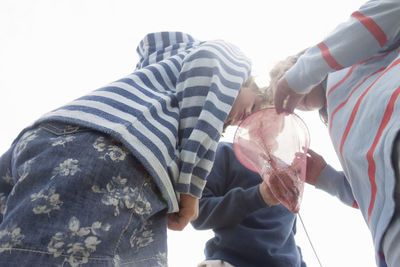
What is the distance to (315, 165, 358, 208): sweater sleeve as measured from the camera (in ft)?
2.33

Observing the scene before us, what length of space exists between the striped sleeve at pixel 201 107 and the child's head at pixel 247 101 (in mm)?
111

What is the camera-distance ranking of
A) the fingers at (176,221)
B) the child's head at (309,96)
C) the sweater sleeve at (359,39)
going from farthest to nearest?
the child's head at (309,96) < the fingers at (176,221) < the sweater sleeve at (359,39)

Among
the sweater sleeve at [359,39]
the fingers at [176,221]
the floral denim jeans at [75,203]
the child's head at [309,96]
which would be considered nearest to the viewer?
the floral denim jeans at [75,203]

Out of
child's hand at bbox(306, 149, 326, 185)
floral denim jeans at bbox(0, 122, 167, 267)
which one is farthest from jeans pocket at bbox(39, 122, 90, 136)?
child's hand at bbox(306, 149, 326, 185)

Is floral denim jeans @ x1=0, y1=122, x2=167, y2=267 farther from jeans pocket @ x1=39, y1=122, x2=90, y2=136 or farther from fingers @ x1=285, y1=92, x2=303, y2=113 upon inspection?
fingers @ x1=285, y1=92, x2=303, y2=113

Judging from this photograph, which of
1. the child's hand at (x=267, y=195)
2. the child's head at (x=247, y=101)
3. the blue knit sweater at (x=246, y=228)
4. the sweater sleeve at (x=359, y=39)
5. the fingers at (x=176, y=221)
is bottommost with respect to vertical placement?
the blue knit sweater at (x=246, y=228)

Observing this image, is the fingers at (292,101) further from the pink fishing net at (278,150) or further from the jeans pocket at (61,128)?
the jeans pocket at (61,128)

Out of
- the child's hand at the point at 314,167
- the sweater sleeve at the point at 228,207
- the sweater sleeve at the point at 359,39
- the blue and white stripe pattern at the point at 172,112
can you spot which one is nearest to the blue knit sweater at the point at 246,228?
the sweater sleeve at the point at 228,207

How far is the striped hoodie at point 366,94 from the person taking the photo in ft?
1.12

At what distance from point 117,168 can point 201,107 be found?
203 millimetres

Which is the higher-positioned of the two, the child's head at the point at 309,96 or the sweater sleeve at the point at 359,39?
the sweater sleeve at the point at 359,39

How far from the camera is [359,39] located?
1.44 feet

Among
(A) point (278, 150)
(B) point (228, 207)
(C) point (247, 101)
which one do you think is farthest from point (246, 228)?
(C) point (247, 101)

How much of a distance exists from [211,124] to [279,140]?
0.24m
